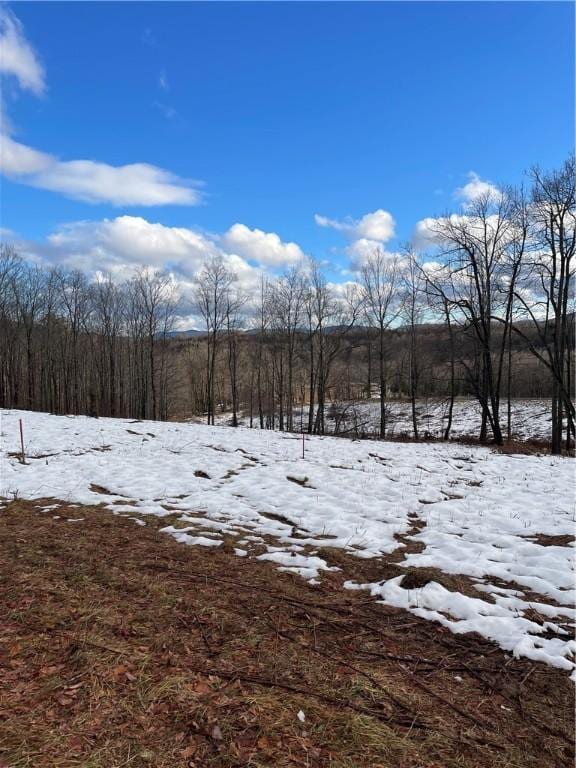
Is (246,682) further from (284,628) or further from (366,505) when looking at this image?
(366,505)

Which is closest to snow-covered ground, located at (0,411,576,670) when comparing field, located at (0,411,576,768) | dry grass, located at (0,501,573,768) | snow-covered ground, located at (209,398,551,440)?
field, located at (0,411,576,768)

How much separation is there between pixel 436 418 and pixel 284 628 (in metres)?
35.9

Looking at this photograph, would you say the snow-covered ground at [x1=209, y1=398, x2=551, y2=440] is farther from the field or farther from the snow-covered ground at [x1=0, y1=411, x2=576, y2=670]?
the field

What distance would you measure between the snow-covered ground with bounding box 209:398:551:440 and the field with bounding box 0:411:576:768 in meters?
22.8

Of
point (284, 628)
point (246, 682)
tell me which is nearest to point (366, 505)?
point (284, 628)

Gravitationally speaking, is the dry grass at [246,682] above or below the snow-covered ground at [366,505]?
above

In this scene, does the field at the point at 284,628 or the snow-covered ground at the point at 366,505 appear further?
the snow-covered ground at the point at 366,505

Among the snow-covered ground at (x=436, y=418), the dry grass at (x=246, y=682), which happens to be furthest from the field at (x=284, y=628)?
the snow-covered ground at (x=436, y=418)

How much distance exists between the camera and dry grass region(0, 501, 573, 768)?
7.22ft

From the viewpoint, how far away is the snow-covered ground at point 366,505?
409cm

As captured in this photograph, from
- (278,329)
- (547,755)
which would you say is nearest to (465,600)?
(547,755)

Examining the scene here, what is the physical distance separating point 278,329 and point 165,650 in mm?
31990

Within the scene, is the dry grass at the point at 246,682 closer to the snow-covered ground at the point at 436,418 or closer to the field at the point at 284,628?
the field at the point at 284,628

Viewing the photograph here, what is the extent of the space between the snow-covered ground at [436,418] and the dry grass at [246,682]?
2551 cm
